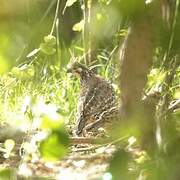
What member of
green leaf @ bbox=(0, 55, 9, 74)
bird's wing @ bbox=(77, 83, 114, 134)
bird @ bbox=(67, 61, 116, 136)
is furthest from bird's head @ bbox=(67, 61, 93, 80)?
green leaf @ bbox=(0, 55, 9, 74)

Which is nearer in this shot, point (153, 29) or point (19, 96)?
point (153, 29)

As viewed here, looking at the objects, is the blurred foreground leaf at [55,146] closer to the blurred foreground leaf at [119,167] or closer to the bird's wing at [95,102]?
the blurred foreground leaf at [119,167]

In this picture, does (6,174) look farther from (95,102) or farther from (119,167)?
(95,102)

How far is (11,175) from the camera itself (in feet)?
2.38

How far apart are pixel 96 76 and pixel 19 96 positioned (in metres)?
0.96

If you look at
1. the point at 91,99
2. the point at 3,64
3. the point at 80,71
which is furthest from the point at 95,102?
the point at 3,64

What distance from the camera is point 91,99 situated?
4039 millimetres

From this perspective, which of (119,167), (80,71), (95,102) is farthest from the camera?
(80,71)

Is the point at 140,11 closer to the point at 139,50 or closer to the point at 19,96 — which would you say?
the point at 139,50

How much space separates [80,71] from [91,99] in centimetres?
56

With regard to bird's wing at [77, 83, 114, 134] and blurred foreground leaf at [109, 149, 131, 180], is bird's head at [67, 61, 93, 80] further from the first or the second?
blurred foreground leaf at [109, 149, 131, 180]

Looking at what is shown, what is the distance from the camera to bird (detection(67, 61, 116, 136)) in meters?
3.47

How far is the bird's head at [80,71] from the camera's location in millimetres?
4422

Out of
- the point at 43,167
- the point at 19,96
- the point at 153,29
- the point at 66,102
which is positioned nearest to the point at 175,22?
the point at 153,29
